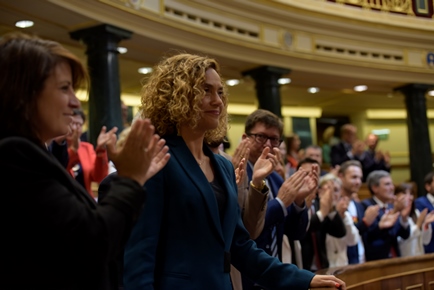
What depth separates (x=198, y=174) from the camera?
1.76 meters

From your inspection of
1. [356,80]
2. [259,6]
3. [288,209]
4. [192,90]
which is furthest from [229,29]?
[192,90]

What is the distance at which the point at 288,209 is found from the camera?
2979mm

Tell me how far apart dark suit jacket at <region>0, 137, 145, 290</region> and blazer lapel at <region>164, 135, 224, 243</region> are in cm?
54

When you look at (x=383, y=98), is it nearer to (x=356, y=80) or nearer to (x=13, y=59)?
(x=356, y=80)

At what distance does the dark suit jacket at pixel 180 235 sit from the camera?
163 centimetres

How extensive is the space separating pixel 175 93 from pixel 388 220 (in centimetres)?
327

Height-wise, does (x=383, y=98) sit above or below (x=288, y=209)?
above

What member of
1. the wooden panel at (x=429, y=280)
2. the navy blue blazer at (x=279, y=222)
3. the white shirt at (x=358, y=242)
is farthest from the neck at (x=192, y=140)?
the white shirt at (x=358, y=242)

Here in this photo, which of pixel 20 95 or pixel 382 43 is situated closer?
pixel 20 95

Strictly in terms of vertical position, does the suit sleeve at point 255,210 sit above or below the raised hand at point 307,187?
below

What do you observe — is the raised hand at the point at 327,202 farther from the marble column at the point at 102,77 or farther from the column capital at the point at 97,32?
the column capital at the point at 97,32

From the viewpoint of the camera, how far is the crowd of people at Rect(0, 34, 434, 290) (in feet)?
3.75

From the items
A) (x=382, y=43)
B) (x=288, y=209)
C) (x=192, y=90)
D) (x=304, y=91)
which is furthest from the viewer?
(x=304, y=91)

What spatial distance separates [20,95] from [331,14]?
320 inches
